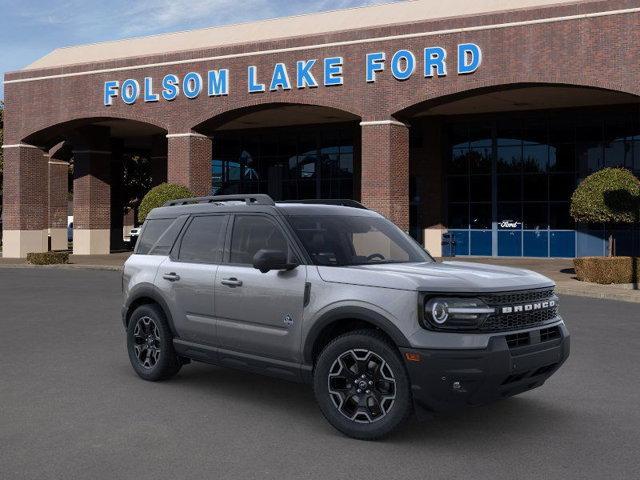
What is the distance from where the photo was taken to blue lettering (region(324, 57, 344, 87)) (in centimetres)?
2862

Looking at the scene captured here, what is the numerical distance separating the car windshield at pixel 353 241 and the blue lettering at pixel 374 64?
21130mm

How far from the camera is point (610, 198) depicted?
2253 cm

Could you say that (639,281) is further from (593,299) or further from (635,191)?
(593,299)

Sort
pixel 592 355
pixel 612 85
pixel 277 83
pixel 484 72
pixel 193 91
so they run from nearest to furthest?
pixel 592 355 < pixel 612 85 < pixel 484 72 < pixel 277 83 < pixel 193 91

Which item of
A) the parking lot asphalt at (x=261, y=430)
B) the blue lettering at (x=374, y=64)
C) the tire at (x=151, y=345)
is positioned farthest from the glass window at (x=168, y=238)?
the blue lettering at (x=374, y=64)

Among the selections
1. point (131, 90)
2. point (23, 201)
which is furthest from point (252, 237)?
point (23, 201)

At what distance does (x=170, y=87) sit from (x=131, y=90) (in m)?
2.17

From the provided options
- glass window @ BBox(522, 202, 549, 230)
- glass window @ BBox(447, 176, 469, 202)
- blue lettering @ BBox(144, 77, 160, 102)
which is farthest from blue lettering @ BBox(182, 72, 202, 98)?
glass window @ BBox(522, 202, 549, 230)

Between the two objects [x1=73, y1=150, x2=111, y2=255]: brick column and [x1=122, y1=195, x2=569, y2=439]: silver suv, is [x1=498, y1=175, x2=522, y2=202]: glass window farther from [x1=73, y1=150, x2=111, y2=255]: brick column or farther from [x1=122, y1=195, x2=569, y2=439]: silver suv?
[x1=122, y1=195, x2=569, y2=439]: silver suv

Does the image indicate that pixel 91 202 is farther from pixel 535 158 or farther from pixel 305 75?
pixel 535 158

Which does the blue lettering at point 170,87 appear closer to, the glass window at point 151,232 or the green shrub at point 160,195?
the green shrub at point 160,195

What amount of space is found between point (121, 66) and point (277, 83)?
8.37 m

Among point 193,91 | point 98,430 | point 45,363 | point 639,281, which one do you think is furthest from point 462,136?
point 98,430

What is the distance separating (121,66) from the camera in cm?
3391
